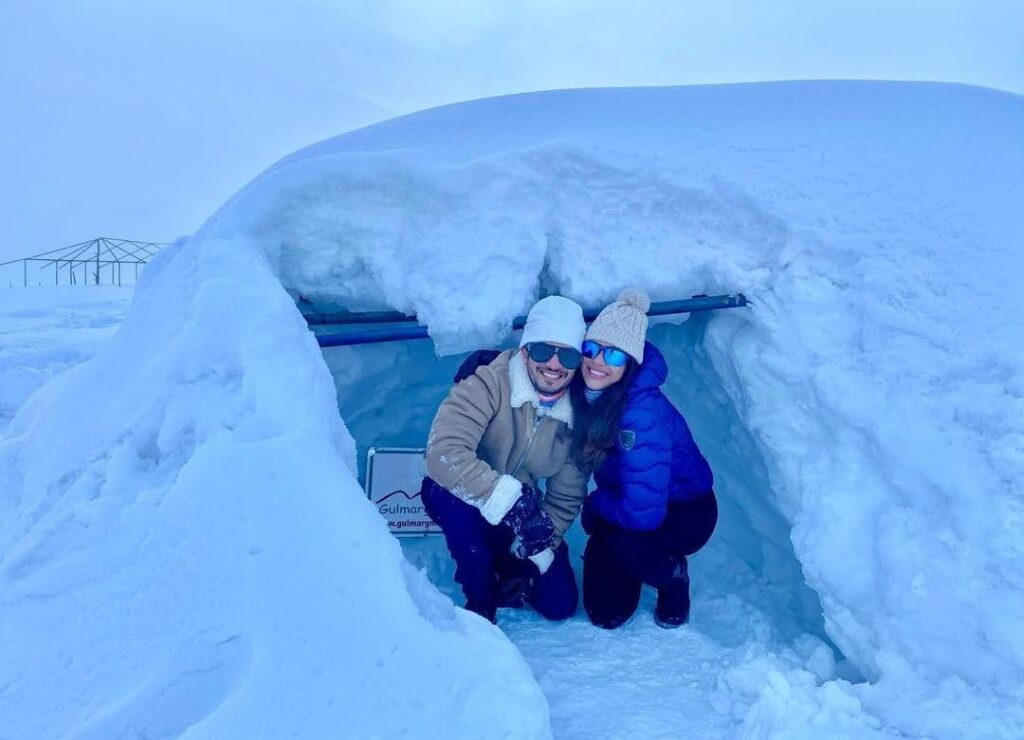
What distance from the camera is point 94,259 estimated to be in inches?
539

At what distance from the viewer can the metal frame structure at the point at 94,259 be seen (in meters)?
13.7

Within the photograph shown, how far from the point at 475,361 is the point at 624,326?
1.79 ft

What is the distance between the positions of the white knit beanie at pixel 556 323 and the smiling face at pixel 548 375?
4 centimetres

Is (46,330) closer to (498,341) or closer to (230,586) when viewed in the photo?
(498,341)

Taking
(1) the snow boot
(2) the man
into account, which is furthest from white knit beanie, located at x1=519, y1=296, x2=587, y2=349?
(1) the snow boot

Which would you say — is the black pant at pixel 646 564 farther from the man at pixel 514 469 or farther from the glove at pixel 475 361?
the glove at pixel 475 361

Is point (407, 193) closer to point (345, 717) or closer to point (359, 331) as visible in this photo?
point (359, 331)

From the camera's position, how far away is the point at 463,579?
239 centimetres

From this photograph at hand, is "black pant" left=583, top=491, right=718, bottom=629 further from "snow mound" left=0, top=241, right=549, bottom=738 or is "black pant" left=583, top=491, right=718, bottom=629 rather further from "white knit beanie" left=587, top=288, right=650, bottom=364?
"snow mound" left=0, top=241, right=549, bottom=738

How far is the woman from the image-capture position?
91.3 inches

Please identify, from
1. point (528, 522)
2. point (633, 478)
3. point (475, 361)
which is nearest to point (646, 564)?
point (633, 478)

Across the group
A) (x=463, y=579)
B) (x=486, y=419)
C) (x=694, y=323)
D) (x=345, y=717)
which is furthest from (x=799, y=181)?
(x=345, y=717)

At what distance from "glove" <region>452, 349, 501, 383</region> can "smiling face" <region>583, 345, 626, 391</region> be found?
33cm

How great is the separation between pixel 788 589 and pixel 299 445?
181cm
